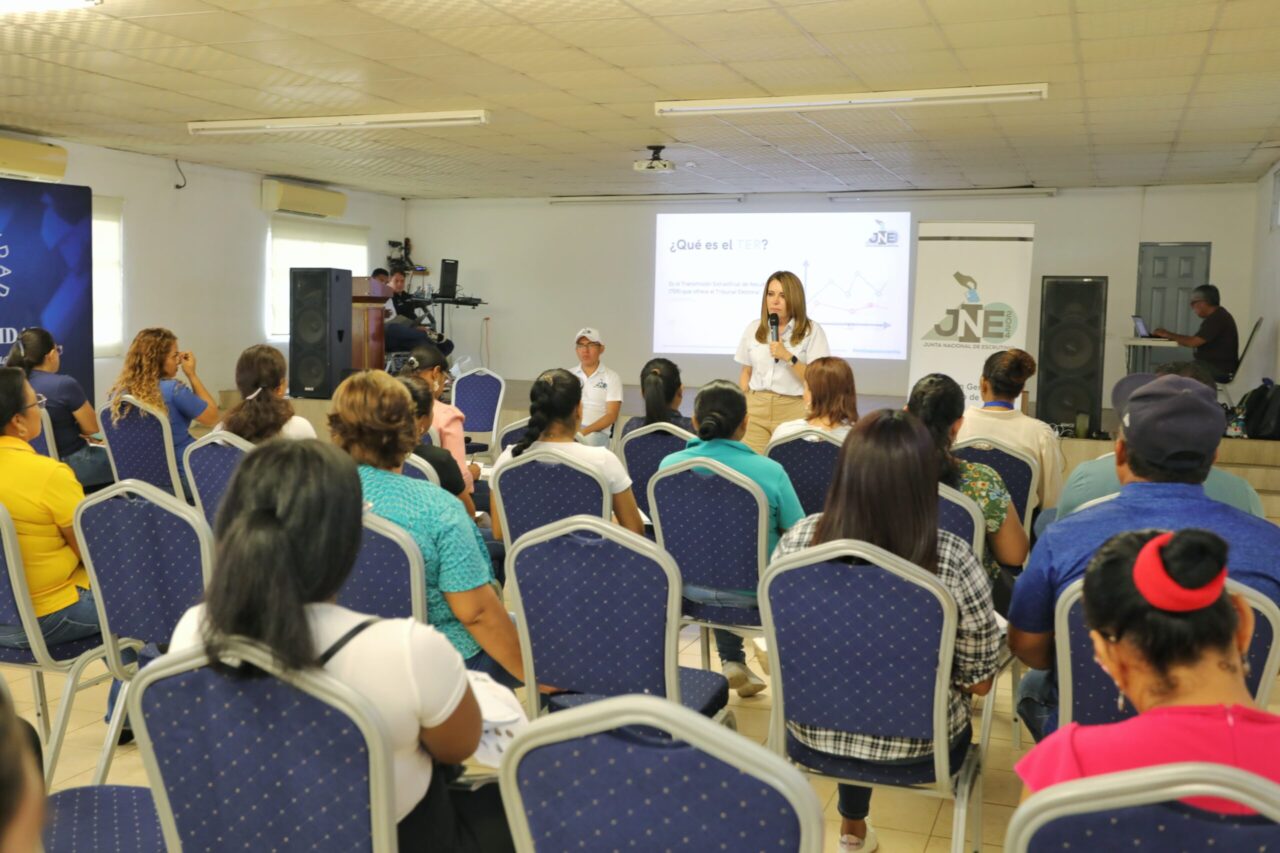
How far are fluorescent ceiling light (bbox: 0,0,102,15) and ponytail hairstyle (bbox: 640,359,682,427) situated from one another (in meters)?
→ 3.07

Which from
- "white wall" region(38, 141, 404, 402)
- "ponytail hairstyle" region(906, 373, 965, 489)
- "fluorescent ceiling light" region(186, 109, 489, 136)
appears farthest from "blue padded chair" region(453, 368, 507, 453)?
"ponytail hairstyle" region(906, 373, 965, 489)

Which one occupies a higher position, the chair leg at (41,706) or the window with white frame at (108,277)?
the window with white frame at (108,277)

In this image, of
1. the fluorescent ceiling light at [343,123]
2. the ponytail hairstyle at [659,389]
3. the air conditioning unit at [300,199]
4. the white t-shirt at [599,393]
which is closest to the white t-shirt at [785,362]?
the ponytail hairstyle at [659,389]

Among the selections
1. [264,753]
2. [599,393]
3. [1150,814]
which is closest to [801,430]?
[264,753]

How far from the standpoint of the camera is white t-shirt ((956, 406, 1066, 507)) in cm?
447

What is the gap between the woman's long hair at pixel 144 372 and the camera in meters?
5.48

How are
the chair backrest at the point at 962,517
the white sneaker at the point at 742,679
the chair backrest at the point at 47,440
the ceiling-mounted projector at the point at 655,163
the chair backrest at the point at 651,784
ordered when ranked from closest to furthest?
the chair backrest at the point at 651,784, the chair backrest at the point at 962,517, the white sneaker at the point at 742,679, the chair backrest at the point at 47,440, the ceiling-mounted projector at the point at 655,163

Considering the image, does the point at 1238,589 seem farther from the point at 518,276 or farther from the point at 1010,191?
the point at 518,276

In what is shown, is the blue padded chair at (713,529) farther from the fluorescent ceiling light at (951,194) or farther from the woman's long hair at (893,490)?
the fluorescent ceiling light at (951,194)

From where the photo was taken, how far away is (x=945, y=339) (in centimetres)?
846

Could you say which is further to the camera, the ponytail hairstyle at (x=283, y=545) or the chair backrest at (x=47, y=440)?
the chair backrest at (x=47, y=440)

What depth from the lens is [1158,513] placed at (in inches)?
84.9

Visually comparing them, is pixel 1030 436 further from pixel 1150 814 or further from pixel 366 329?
pixel 366 329

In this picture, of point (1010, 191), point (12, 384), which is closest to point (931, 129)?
point (1010, 191)
